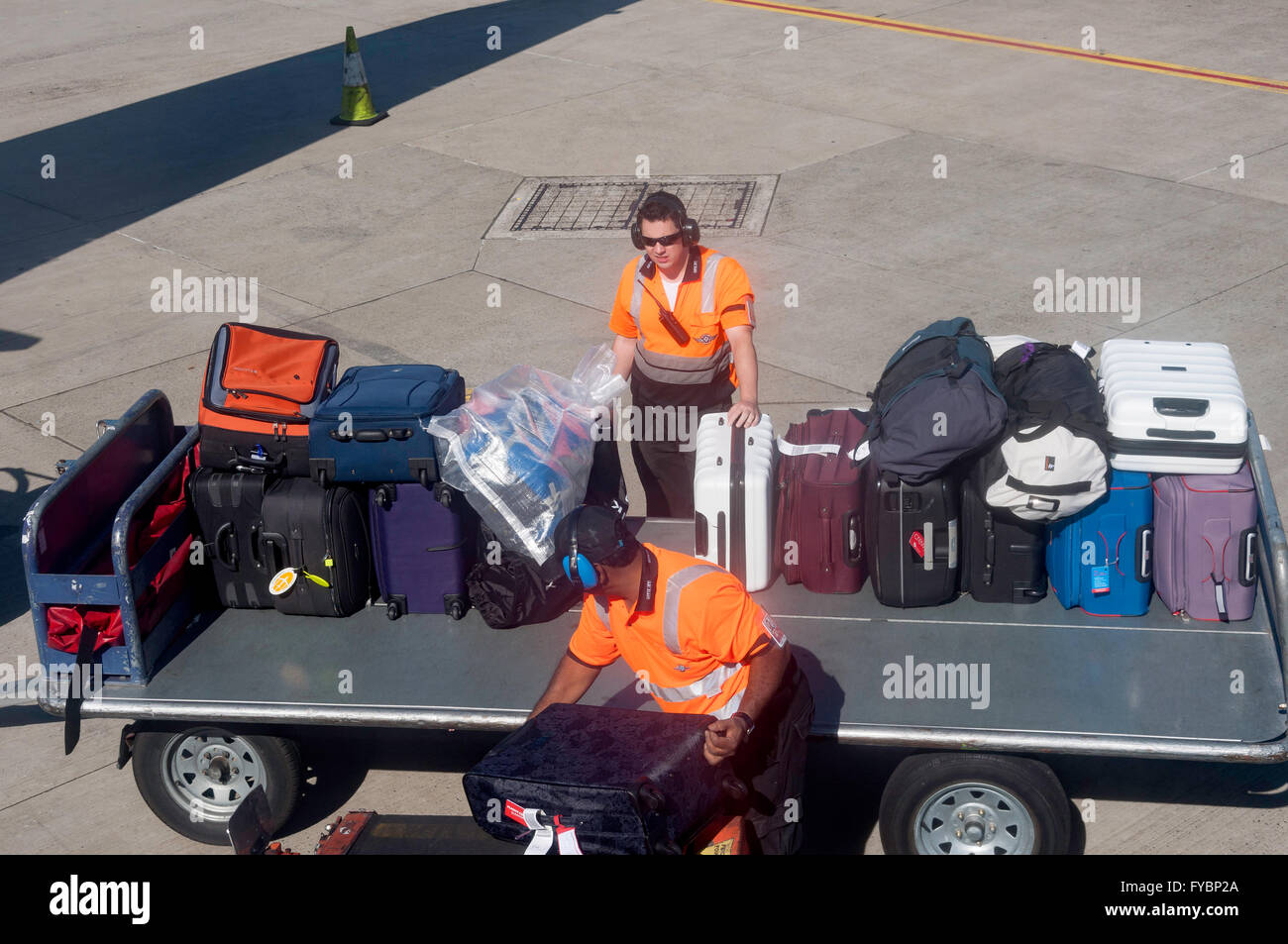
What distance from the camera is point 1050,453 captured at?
16.9ft

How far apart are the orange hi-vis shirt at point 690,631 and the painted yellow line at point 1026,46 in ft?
44.4

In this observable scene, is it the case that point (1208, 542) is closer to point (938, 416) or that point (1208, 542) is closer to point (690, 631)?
point (938, 416)

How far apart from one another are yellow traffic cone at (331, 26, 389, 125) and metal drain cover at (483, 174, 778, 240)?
316 cm

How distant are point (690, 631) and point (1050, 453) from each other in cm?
169

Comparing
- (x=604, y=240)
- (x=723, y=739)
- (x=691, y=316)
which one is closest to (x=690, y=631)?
(x=723, y=739)

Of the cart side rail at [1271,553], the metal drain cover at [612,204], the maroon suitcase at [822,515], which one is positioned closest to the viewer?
the cart side rail at [1271,553]

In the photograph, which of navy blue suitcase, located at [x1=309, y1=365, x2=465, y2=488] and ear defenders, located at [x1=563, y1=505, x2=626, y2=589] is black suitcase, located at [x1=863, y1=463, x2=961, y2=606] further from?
navy blue suitcase, located at [x1=309, y1=365, x2=465, y2=488]

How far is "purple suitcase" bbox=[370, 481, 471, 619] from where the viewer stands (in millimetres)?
5664

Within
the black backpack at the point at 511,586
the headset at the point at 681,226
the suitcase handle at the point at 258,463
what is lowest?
the black backpack at the point at 511,586

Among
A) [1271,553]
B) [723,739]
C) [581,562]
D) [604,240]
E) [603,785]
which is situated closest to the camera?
[603,785]

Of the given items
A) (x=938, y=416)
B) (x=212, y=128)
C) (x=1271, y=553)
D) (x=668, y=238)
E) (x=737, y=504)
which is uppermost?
(x=212, y=128)

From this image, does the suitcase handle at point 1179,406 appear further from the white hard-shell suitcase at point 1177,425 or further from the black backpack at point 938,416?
the black backpack at point 938,416

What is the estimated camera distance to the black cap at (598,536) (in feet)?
14.0

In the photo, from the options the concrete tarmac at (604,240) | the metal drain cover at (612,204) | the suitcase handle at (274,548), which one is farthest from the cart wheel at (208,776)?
the metal drain cover at (612,204)
